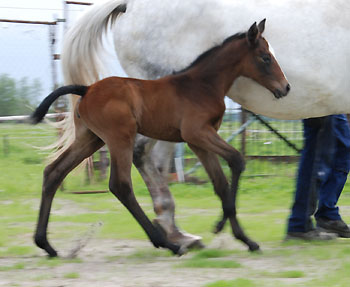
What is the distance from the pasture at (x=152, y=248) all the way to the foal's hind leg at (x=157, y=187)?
0.70ft

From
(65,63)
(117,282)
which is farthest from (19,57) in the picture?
(117,282)

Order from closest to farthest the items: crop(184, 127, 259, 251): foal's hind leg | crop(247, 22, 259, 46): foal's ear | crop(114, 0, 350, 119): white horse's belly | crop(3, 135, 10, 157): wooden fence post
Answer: crop(184, 127, 259, 251): foal's hind leg, crop(247, 22, 259, 46): foal's ear, crop(114, 0, 350, 119): white horse's belly, crop(3, 135, 10, 157): wooden fence post

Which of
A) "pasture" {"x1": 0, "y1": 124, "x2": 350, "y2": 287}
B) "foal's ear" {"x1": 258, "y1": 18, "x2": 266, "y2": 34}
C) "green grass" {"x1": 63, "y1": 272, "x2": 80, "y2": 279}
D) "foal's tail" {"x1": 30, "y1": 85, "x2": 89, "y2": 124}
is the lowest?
"pasture" {"x1": 0, "y1": 124, "x2": 350, "y2": 287}

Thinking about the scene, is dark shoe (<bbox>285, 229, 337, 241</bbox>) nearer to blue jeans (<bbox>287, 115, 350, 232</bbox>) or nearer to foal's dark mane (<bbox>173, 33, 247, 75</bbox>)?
blue jeans (<bbox>287, 115, 350, 232</bbox>)

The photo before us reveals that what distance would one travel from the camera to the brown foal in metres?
3.79

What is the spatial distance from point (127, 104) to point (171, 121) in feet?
0.94

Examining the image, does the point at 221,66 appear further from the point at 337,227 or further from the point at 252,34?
the point at 337,227

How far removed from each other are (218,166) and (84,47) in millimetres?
1415

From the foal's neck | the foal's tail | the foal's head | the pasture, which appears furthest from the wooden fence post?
the foal's head

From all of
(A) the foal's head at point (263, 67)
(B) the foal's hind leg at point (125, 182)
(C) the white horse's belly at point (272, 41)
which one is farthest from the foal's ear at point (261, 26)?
(B) the foal's hind leg at point (125, 182)

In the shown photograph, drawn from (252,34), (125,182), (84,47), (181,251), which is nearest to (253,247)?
(181,251)

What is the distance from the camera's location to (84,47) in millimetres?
4664

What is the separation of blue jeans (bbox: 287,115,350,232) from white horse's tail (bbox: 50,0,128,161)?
1591mm

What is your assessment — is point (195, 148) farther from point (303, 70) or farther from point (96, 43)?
point (96, 43)
